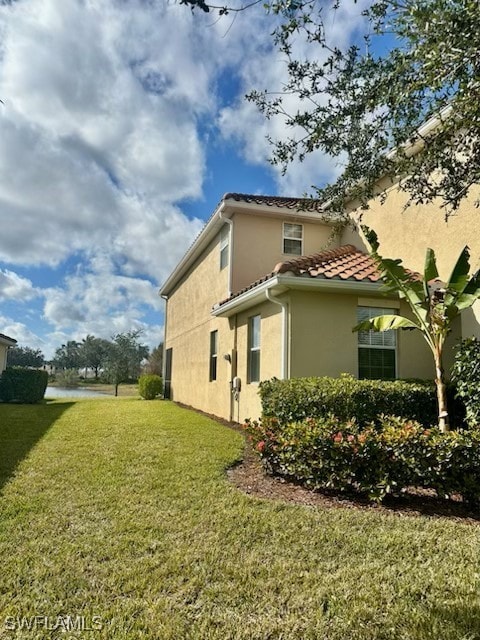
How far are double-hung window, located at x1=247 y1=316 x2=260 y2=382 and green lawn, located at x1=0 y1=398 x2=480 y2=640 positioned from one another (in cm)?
527

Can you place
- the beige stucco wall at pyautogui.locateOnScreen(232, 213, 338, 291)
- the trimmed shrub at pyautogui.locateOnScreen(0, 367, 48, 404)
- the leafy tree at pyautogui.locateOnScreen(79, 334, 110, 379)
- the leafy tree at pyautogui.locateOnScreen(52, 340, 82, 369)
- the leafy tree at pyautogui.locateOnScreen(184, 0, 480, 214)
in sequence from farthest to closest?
the leafy tree at pyautogui.locateOnScreen(52, 340, 82, 369)
the leafy tree at pyautogui.locateOnScreen(79, 334, 110, 379)
the trimmed shrub at pyautogui.locateOnScreen(0, 367, 48, 404)
the beige stucco wall at pyautogui.locateOnScreen(232, 213, 338, 291)
the leafy tree at pyautogui.locateOnScreen(184, 0, 480, 214)

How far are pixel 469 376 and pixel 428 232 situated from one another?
483 centimetres

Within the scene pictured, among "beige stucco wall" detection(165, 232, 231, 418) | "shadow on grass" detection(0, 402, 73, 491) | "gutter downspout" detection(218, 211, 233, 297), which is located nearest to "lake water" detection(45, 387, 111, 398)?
"beige stucco wall" detection(165, 232, 231, 418)

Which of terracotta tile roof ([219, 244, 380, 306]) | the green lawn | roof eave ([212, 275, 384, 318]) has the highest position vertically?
terracotta tile roof ([219, 244, 380, 306])

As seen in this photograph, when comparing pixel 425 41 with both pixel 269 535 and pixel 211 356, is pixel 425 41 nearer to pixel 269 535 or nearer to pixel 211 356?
pixel 269 535

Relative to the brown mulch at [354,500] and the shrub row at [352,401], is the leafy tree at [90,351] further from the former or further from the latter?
the brown mulch at [354,500]

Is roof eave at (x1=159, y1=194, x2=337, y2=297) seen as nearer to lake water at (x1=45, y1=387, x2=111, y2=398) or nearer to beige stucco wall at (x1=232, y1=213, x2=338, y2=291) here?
beige stucco wall at (x1=232, y1=213, x2=338, y2=291)

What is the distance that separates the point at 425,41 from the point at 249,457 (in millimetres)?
6989

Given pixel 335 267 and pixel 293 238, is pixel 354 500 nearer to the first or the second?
pixel 335 267

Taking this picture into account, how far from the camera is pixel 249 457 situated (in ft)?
26.7

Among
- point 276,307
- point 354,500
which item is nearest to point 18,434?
point 276,307

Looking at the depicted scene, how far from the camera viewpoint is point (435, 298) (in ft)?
28.2

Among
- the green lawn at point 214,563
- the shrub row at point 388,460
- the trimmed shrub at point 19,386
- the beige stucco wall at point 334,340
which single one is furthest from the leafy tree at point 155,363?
the shrub row at point 388,460

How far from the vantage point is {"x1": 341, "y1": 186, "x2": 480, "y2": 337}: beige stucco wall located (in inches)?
379
